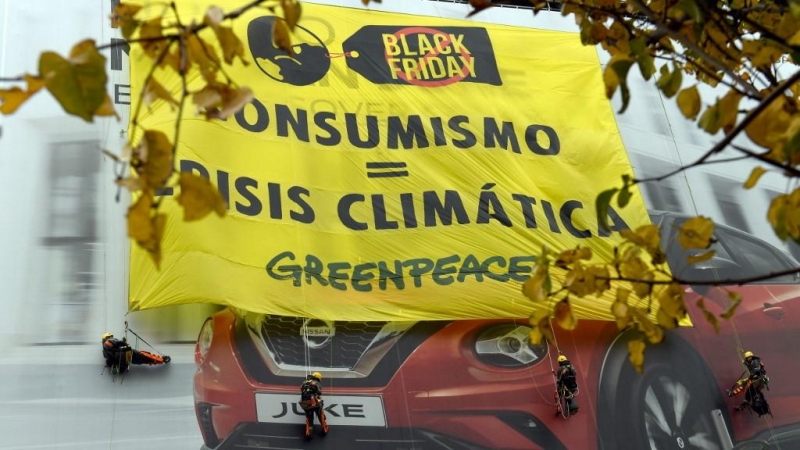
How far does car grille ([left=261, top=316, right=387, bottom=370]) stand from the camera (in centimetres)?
797

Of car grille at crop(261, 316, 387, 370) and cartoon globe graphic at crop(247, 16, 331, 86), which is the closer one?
car grille at crop(261, 316, 387, 370)

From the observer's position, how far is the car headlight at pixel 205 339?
7.93 metres

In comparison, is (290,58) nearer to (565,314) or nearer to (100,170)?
(100,170)

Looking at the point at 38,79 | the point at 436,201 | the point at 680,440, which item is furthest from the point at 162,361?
the point at 38,79

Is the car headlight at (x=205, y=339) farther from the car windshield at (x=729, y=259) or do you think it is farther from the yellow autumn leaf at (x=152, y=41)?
the yellow autumn leaf at (x=152, y=41)

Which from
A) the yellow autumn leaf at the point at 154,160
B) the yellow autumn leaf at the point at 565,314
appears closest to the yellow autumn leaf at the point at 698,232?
the yellow autumn leaf at the point at 565,314

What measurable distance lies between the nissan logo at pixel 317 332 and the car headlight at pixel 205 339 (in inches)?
30.6

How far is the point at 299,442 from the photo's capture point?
298 inches

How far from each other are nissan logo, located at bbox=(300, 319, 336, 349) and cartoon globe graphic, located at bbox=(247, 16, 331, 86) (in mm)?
2517

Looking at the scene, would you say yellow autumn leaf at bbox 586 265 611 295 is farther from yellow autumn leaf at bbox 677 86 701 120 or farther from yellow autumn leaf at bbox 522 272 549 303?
yellow autumn leaf at bbox 677 86 701 120

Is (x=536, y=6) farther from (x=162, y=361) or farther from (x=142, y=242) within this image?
(x=162, y=361)

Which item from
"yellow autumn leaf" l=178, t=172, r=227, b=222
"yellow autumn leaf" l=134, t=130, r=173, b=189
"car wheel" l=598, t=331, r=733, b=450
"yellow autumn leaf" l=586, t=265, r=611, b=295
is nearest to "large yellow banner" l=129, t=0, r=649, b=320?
"car wheel" l=598, t=331, r=733, b=450

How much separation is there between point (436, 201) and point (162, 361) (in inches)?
115

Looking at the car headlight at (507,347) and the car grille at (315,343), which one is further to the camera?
the car headlight at (507,347)
